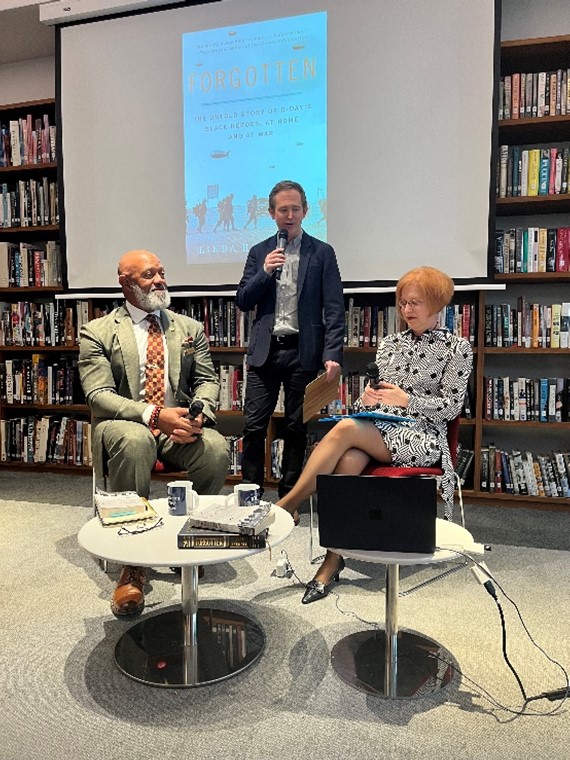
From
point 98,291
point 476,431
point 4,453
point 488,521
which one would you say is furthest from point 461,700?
point 4,453

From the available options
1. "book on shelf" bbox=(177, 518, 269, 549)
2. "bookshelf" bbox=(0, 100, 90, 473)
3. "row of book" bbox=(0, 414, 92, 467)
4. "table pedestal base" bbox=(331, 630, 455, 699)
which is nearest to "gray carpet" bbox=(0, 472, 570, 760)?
"table pedestal base" bbox=(331, 630, 455, 699)

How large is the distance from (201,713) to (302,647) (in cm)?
41

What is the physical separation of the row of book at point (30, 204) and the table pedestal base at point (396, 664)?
3.27 m

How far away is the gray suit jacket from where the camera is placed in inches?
94.5

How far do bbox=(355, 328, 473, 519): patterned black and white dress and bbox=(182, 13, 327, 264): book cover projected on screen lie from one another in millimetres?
1329

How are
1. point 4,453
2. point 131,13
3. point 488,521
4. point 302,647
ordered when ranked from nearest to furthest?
point 302,647 < point 488,521 < point 131,13 < point 4,453

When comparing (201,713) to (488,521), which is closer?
(201,713)

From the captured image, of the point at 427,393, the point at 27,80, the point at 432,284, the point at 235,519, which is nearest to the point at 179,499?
the point at 235,519

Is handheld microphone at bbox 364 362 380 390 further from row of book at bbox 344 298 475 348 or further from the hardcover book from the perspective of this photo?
row of book at bbox 344 298 475 348

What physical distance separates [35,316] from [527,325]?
299 cm

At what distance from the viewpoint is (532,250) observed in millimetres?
3115

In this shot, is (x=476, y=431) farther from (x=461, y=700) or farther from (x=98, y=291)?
(x=98, y=291)

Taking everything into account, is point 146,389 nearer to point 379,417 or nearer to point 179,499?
point 179,499

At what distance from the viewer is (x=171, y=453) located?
2.40 metres
